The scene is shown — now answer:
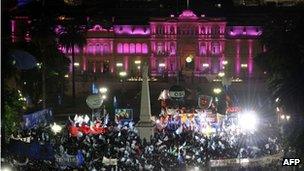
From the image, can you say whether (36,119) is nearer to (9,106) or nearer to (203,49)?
(9,106)

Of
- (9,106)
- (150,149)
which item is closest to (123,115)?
(150,149)

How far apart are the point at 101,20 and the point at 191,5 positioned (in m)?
18.0

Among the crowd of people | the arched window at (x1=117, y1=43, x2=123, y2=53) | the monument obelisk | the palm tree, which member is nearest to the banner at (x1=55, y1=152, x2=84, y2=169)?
the crowd of people

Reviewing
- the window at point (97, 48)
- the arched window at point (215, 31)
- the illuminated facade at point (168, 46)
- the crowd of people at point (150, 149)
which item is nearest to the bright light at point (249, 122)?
the crowd of people at point (150, 149)

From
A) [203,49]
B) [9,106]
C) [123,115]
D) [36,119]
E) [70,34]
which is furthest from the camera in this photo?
[203,49]

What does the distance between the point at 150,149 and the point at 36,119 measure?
11833 millimetres

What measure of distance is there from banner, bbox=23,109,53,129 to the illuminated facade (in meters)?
61.1

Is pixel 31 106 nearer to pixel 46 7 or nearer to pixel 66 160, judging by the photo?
pixel 46 7

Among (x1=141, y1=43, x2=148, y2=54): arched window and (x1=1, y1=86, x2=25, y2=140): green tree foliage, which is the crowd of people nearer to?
(x1=1, y1=86, x2=25, y2=140): green tree foliage

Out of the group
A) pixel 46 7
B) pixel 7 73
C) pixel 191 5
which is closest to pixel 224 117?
pixel 46 7

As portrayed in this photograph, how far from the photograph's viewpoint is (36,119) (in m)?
37.1

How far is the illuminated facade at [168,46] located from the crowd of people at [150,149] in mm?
68672

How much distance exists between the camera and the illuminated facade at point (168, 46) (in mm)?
101625

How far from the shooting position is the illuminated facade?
102 metres
